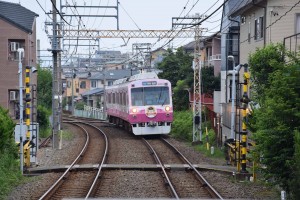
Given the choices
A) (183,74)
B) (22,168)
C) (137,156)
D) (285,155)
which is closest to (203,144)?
(137,156)

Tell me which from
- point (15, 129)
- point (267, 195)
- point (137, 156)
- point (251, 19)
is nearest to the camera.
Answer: point (267, 195)

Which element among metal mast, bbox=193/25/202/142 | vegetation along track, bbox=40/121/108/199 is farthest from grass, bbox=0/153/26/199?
metal mast, bbox=193/25/202/142

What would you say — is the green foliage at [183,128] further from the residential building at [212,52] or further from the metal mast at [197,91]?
the residential building at [212,52]

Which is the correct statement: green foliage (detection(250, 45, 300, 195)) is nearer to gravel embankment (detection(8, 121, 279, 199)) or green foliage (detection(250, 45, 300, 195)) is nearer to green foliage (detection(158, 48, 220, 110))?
gravel embankment (detection(8, 121, 279, 199))

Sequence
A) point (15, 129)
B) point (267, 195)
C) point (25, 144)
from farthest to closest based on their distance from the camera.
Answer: point (15, 129) < point (25, 144) < point (267, 195)

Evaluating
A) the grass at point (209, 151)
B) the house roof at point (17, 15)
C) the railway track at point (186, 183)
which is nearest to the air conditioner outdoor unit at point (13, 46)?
the house roof at point (17, 15)

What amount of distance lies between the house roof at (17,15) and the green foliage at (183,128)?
8.59 m

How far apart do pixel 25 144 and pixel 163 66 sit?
27.1 m

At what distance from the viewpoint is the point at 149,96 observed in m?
27.5

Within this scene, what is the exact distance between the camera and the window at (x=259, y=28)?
73.9 feet

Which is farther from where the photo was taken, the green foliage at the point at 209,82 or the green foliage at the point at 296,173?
the green foliage at the point at 209,82

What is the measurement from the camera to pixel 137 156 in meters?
20.5

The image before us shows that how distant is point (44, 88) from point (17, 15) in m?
21.1

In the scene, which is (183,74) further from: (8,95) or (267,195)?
(267,195)
